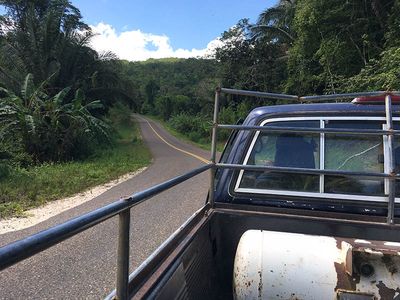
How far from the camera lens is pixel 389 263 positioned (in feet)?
6.77

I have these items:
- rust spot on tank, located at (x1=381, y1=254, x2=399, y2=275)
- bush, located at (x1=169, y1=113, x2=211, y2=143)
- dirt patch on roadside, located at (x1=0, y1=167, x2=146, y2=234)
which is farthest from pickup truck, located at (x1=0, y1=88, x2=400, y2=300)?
bush, located at (x1=169, y1=113, x2=211, y2=143)

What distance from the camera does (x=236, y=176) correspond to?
319 centimetres

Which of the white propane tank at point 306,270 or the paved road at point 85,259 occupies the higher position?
the white propane tank at point 306,270

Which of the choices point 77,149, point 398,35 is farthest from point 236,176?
point 398,35

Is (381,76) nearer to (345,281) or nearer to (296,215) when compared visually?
(296,215)

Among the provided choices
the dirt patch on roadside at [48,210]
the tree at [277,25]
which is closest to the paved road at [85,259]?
the dirt patch on roadside at [48,210]

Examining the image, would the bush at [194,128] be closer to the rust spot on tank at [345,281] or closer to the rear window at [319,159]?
the rear window at [319,159]

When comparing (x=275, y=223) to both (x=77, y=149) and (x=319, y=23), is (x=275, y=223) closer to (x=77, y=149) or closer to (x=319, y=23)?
(x=77, y=149)

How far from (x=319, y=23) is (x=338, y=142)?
20855 millimetres

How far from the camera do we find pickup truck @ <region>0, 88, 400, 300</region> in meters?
2.07

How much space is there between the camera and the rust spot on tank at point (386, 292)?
2.00 m

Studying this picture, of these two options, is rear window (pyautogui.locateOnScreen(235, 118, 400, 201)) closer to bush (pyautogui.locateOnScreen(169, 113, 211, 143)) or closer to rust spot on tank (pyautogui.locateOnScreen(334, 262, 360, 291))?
rust spot on tank (pyautogui.locateOnScreen(334, 262, 360, 291))

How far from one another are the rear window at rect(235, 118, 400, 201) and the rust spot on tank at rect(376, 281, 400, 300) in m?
0.96

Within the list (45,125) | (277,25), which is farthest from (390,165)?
(277,25)
